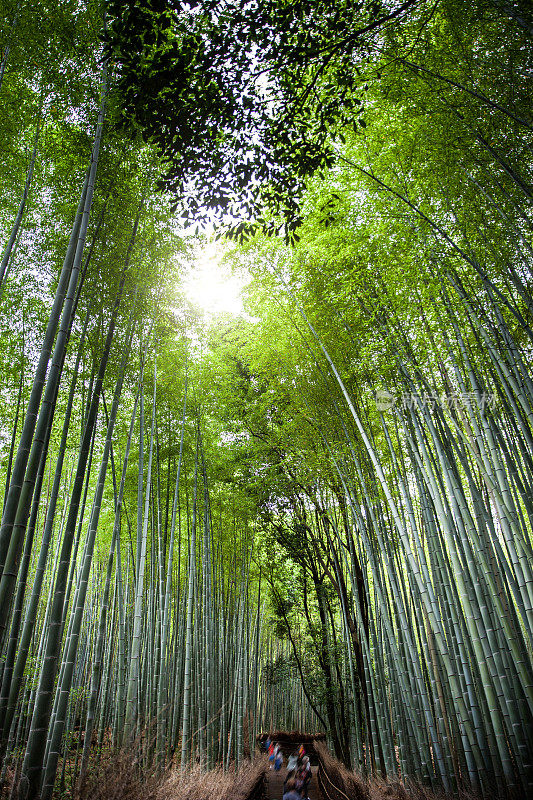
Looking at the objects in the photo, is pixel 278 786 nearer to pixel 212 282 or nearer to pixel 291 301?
pixel 291 301

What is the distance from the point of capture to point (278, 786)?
23.1 feet

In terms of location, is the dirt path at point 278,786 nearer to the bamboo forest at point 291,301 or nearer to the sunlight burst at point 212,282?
the bamboo forest at point 291,301

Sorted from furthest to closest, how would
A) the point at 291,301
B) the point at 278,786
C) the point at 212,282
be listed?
the point at 278,786 < the point at 212,282 < the point at 291,301

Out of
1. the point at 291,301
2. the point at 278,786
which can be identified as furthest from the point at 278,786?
the point at 291,301

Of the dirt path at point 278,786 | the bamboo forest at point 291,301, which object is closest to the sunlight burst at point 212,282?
the bamboo forest at point 291,301

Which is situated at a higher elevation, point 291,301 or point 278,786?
point 291,301

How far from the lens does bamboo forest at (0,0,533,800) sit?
2.12 meters

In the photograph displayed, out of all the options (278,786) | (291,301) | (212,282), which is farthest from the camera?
(278,786)

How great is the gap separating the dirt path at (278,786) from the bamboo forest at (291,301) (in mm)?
800

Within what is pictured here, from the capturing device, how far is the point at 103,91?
268cm

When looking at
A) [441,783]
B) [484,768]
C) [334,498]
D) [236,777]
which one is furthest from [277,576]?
[484,768]

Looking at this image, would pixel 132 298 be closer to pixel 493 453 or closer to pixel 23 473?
pixel 23 473

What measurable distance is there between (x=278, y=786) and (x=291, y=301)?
25.3 feet

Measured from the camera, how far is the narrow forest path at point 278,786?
248 inches
